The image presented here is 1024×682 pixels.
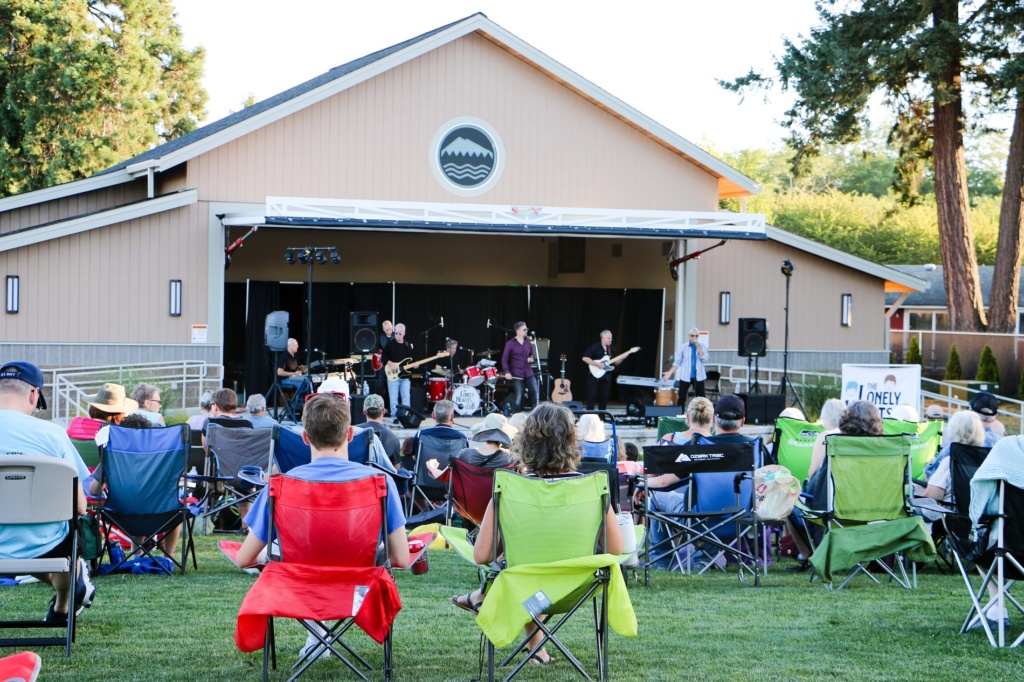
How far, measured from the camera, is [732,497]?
6953mm

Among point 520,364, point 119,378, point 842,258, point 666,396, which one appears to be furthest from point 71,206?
point 842,258

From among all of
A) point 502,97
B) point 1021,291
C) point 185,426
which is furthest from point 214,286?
point 1021,291

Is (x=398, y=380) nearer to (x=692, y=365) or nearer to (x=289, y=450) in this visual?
(x=692, y=365)

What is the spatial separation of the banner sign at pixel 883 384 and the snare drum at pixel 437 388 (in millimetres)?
5566

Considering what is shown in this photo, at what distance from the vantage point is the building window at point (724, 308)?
58.8 feet

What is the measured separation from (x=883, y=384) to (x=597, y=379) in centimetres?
478

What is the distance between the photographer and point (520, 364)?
1591 cm

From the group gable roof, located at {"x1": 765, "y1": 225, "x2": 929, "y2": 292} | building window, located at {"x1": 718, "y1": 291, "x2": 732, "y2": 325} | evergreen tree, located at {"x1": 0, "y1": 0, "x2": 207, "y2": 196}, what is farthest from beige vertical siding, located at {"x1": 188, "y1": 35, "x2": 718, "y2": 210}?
A: evergreen tree, located at {"x1": 0, "y1": 0, "x2": 207, "y2": 196}

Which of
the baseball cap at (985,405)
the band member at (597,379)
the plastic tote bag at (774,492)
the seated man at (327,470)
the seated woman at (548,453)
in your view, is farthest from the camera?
the band member at (597,379)

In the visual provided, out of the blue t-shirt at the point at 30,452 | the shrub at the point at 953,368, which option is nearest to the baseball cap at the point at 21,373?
the blue t-shirt at the point at 30,452

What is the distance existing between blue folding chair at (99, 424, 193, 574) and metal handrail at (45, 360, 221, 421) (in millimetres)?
7468

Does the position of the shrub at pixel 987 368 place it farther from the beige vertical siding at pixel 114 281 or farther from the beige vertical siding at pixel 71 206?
the beige vertical siding at pixel 71 206

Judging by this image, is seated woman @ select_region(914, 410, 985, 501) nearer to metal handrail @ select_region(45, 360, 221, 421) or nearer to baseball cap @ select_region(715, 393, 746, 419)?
baseball cap @ select_region(715, 393, 746, 419)

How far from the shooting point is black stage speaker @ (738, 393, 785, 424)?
1512 centimetres
